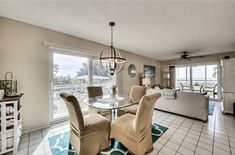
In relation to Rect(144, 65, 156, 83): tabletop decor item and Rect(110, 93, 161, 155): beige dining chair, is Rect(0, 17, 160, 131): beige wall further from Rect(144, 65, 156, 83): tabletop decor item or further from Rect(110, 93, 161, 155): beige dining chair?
Rect(144, 65, 156, 83): tabletop decor item

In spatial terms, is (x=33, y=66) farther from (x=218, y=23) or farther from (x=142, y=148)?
(x=218, y=23)

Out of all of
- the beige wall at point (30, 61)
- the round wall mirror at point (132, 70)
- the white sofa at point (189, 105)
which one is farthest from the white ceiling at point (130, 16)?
the round wall mirror at point (132, 70)

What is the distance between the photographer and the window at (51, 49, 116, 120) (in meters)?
3.09

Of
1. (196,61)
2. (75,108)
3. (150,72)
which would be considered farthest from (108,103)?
(196,61)

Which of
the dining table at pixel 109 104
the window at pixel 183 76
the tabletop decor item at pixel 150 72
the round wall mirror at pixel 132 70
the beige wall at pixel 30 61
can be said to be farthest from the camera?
the window at pixel 183 76

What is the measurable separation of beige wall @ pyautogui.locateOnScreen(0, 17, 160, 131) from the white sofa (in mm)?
3656

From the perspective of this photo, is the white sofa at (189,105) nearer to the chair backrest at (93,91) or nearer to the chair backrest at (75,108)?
the chair backrest at (93,91)

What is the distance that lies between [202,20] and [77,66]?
11.0 ft

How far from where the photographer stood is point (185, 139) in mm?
2232

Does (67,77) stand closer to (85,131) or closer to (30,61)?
(30,61)

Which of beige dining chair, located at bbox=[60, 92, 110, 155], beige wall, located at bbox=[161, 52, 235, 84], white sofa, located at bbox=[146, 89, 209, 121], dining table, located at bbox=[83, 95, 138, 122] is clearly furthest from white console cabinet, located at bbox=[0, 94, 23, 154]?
beige wall, located at bbox=[161, 52, 235, 84]

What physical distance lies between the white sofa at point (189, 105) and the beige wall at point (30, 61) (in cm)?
366

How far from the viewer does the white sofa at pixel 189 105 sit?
3.12m

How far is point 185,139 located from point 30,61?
3.69 metres
